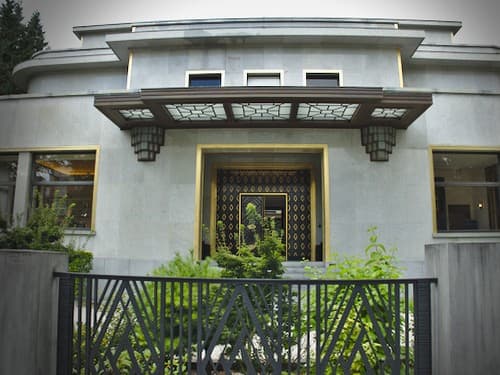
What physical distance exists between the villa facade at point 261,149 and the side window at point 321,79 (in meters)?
0.06

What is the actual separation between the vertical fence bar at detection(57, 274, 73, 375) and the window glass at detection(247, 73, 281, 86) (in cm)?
959

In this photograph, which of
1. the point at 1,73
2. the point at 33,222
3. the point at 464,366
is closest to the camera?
the point at 464,366

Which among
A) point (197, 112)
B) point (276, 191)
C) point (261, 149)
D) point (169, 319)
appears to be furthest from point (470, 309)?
point (276, 191)

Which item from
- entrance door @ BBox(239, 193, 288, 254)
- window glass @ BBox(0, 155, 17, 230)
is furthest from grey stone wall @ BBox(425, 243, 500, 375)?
window glass @ BBox(0, 155, 17, 230)

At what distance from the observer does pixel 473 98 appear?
10.9 metres

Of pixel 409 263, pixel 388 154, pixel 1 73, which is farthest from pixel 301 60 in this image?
pixel 1 73

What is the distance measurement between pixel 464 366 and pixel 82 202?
10.8 metres

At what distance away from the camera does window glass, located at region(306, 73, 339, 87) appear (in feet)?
39.0

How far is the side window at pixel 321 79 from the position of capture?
11859 mm

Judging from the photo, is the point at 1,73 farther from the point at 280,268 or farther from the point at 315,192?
the point at 280,268

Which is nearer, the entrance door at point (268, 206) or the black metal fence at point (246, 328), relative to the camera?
the black metal fence at point (246, 328)

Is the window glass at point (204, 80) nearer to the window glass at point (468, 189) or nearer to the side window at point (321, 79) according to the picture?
the side window at point (321, 79)

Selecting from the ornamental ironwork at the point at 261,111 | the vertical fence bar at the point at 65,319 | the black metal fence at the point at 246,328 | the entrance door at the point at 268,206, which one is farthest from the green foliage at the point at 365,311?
the entrance door at the point at 268,206

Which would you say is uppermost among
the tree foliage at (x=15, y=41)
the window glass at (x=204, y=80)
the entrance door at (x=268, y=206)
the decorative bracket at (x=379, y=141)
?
the tree foliage at (x=15, y=41)
